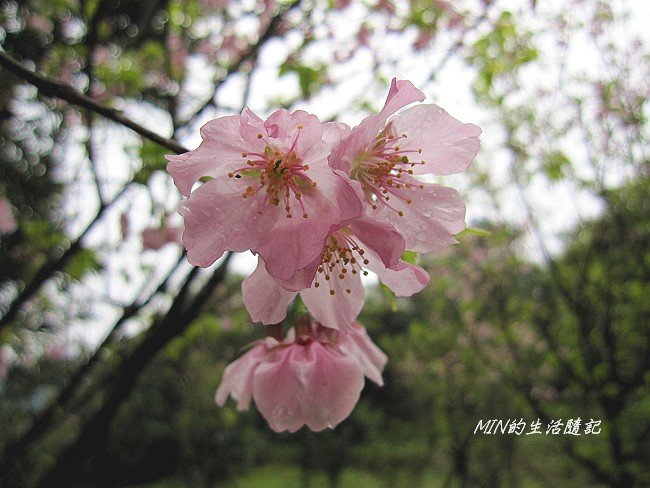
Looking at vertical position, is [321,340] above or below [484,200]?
below

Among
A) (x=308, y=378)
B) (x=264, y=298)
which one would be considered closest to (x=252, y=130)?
(x=264, y=298)

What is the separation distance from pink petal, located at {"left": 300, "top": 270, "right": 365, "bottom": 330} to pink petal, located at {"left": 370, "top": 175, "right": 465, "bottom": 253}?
0.12 m

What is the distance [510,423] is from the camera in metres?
2.06

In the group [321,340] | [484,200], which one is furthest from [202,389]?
[321,340]

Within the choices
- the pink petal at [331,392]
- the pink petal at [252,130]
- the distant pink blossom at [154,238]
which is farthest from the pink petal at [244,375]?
the distant pink blossom at [154,238]

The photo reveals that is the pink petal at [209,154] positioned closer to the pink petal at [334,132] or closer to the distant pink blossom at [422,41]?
the pink petal at [334,132]

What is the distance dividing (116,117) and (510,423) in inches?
78.2

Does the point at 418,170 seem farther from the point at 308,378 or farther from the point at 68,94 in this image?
the point at 68,94

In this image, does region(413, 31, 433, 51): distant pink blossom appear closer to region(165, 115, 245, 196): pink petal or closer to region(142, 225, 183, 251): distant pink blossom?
region(142, 225, 183, 251): distant pink blossom

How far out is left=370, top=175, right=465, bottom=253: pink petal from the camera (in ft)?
2.23

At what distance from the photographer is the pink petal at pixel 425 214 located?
2.23 feet

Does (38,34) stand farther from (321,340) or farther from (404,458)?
(404,458)

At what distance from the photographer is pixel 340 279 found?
0.76 meters

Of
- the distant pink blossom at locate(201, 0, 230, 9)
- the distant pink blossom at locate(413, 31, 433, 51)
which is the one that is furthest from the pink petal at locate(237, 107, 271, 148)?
the distant pink blossom at locate(201, 0, 230, 9)
